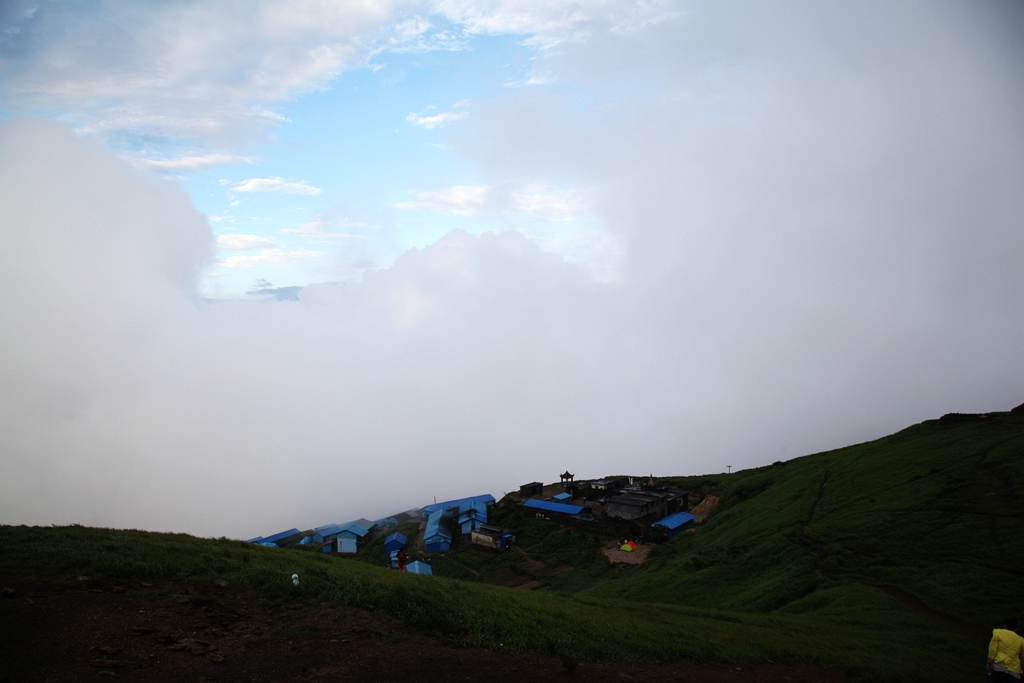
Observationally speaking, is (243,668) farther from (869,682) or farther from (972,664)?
(972,664)

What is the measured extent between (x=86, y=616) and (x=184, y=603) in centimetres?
215

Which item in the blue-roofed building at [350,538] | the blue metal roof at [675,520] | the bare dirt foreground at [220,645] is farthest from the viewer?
the blue-roofed building at [350,538]

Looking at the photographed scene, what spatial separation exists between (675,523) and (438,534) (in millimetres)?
30480

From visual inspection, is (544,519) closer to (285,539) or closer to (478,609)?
(285,539)

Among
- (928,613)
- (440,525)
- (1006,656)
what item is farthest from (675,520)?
(1006,656)

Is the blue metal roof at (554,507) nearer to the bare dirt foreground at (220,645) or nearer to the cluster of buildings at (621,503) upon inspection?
the cluster of buildings at (621,503)

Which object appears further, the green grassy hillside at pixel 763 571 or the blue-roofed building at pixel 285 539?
the blue-roofed building at pixel 285 539

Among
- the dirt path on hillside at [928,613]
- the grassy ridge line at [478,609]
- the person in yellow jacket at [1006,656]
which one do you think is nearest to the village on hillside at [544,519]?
the dirt path on hillside at [928,613]

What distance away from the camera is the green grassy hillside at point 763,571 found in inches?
636

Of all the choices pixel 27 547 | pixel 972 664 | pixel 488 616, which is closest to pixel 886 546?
pixel 972 664

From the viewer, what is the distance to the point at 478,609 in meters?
16.7

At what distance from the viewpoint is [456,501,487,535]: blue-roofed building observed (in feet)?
232

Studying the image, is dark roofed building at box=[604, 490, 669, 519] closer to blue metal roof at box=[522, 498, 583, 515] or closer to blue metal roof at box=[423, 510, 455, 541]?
blue metal roof at box=[522, 498, 583, 515]

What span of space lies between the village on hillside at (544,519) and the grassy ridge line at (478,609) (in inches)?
1250
